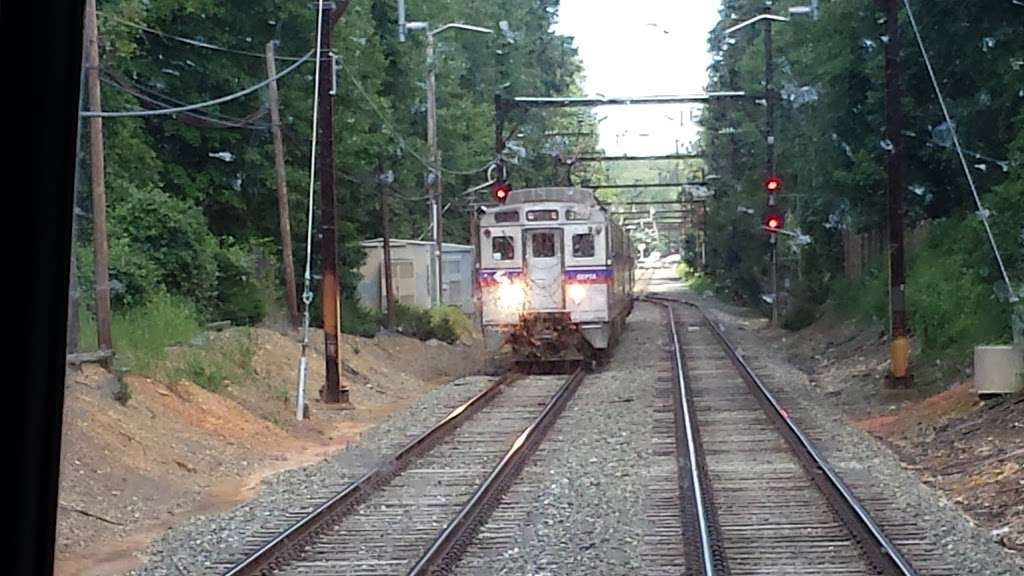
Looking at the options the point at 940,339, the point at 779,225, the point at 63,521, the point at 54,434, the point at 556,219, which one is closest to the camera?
the point at 54,434

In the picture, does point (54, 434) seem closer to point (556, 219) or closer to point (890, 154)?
point (890, 154)

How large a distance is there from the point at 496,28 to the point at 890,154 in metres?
28.2

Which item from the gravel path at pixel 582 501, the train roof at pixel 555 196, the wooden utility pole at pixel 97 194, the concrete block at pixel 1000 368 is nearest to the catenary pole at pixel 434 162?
the train roof at pixel 555 196

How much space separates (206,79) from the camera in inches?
1040

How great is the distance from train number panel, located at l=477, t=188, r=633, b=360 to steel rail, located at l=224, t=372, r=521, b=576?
550 cm

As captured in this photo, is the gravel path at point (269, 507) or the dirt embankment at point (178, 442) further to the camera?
the dirt embankment at point (178, 442)

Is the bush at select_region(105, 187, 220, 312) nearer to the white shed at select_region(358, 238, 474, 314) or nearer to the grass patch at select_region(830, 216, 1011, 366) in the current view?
the grass patch at select_region(830, 216, 1011, 366)

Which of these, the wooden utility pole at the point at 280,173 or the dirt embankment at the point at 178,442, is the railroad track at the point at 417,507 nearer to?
the dirt embankment at the point at 178,442

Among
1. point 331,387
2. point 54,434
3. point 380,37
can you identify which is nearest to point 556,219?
point 331,387

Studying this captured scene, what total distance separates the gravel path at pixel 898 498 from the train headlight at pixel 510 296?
16.9 feet

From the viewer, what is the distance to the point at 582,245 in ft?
81.8

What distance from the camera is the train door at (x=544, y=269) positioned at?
81.8 ft

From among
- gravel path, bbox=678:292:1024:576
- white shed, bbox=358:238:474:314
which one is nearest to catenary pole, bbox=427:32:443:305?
white shed, bbox=358:238:474:314

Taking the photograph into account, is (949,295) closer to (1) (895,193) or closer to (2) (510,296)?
(1) (895,193)
